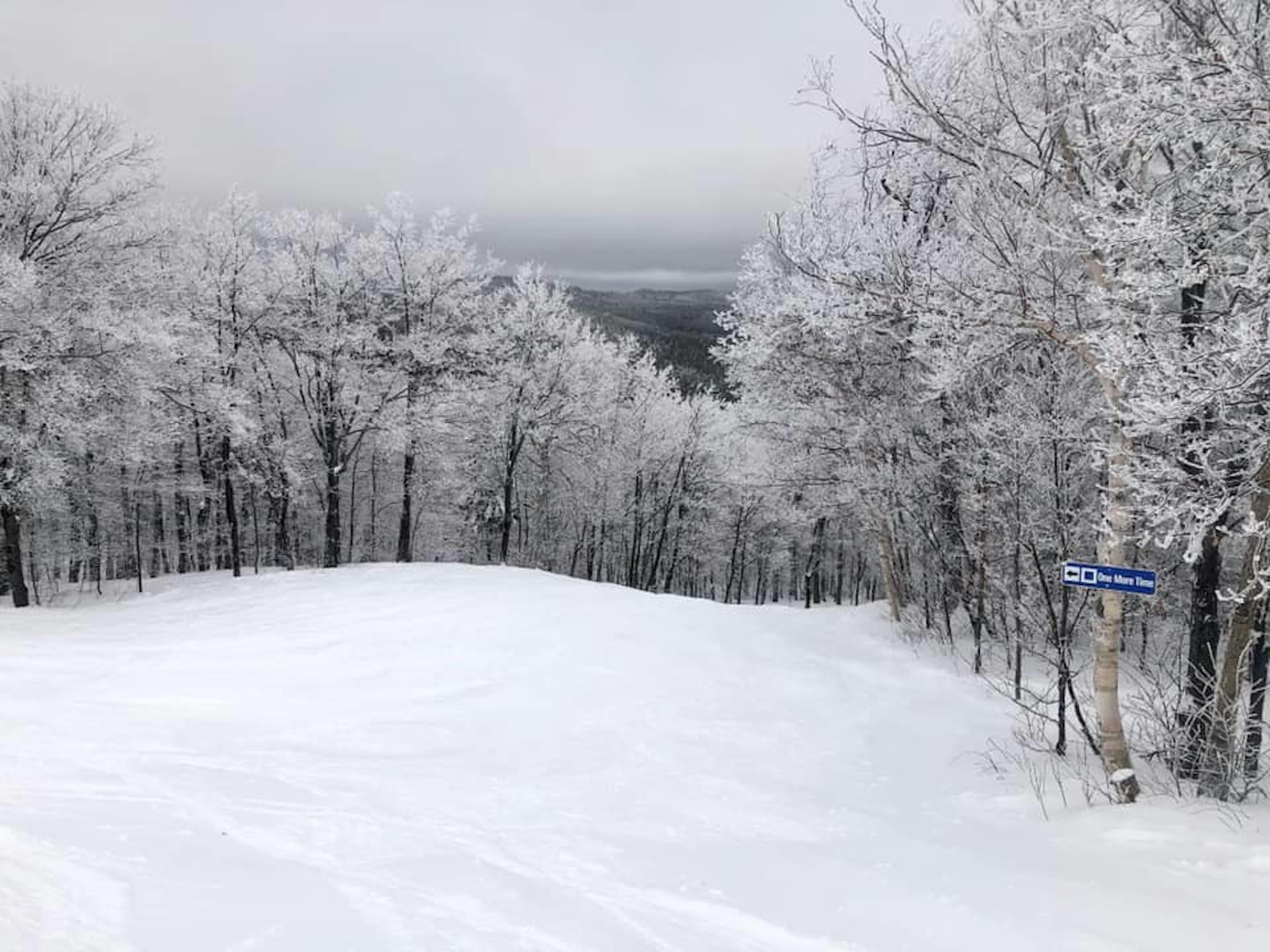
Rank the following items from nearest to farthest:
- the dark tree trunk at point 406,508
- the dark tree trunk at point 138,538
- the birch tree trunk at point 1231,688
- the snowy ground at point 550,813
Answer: the snowy ground at point 550,813
the birch tree trunk at point 1231,688
the dark tree trunk at point 138,538
the dark tree trunk at point 406,508

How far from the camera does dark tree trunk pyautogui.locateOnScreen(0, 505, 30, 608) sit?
16.8 meters

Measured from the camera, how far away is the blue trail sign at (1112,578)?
5836 millimetres

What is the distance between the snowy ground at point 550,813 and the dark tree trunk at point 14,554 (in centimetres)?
654

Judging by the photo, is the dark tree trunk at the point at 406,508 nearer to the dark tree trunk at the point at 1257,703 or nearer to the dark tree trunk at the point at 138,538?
the dark tree trunk at the point at 138,538

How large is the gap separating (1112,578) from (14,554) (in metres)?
20.2

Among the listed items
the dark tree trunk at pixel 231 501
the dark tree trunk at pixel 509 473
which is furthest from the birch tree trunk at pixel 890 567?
the dark tree trunk at pixel 231 501

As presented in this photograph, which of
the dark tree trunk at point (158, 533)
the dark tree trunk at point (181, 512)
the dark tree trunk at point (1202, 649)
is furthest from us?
the dark tree trunk at point (158, 533)

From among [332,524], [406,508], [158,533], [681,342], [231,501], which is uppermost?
[681,342]

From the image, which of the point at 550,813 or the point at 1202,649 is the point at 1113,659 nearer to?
the point at 1202,649

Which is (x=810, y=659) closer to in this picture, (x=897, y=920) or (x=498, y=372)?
(x=897, y=920)

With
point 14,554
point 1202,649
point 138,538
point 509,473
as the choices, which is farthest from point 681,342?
point 1202,649

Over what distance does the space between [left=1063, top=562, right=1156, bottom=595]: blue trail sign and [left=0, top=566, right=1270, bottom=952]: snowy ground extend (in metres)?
1.68

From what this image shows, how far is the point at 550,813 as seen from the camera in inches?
237

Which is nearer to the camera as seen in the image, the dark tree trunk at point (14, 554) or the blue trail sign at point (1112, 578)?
the blue trail sign at point (1112, 578)
